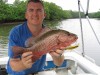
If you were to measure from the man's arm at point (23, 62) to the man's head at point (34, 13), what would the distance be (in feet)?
1.63

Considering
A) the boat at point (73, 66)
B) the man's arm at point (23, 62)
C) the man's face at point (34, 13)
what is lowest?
the boat at point (73, 66)

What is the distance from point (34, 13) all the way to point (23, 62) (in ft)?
2.16

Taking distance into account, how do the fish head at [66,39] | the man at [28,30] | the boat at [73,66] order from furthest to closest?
1. the boat at [73,66]
2. the man at [28,30]
3. the fish head at [66,39]

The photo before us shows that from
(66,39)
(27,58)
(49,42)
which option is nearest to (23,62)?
(27,58)

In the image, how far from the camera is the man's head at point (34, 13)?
10.6ft

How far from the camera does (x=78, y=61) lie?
5742mm

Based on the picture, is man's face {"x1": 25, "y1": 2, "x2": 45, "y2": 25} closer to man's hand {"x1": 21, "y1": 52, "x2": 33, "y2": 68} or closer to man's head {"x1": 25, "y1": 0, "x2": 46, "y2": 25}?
man's head {"x1": 25, "y1": 0, "x2": 46, "y2": 25}

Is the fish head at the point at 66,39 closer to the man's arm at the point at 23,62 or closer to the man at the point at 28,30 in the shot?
the man's arm at the point at 23,62

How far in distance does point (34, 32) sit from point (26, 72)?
58 cm

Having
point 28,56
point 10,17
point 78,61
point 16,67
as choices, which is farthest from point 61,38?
point 10,17

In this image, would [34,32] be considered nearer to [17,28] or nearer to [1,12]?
[17,28]

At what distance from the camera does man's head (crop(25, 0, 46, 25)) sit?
128 inches

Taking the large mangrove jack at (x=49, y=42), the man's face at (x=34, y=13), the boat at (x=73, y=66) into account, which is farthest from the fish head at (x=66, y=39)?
the boat at (x=73, y=66)

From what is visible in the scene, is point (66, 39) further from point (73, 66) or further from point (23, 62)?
point (73, 66)
